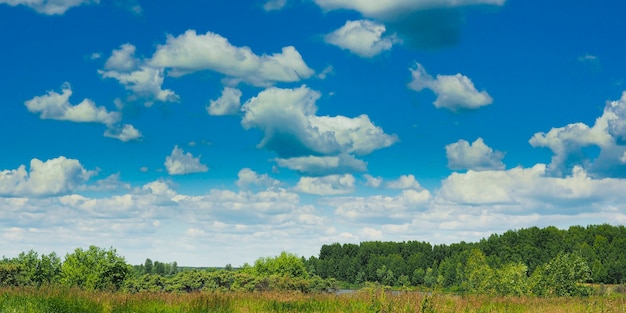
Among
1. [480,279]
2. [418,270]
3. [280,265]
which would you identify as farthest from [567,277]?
[418,270]

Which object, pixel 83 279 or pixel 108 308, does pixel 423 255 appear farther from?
pixel 108 308

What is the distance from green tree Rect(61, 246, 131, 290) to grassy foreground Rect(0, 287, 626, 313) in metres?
34.7

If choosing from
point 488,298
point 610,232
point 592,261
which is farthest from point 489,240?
point 488,298

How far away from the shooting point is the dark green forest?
1580 inches

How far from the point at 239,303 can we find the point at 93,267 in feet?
143

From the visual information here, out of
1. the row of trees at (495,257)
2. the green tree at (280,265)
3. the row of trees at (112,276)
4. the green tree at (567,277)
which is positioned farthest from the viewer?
the row of trees at (495,257)

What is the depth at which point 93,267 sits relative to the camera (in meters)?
61.2

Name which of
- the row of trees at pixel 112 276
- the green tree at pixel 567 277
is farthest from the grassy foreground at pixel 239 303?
the row of trees at pixel 112 276

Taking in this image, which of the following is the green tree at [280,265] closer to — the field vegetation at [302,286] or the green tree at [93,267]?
the field vegetation at [302,286]

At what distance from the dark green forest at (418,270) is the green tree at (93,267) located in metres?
0.10

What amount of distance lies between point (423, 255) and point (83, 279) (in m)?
138

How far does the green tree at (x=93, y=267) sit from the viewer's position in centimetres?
5759

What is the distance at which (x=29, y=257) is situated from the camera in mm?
59812

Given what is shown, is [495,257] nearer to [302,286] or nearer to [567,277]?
[302,286]
